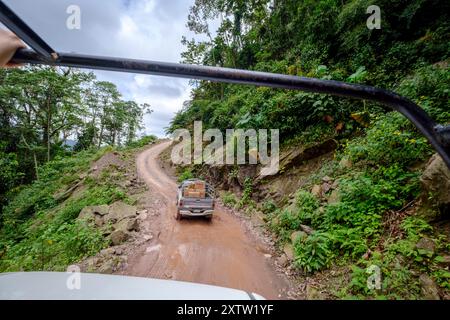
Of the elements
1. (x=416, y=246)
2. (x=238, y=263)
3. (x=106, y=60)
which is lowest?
(x=238, y=263)

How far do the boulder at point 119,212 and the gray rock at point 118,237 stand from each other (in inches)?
62.9

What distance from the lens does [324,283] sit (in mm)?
5020

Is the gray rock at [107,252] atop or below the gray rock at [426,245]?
below

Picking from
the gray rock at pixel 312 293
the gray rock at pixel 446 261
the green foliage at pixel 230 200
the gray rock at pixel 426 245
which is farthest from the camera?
the green foliage at pixel 230 200

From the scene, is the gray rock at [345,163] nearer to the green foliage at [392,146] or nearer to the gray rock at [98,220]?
the green foliage at [392,146]

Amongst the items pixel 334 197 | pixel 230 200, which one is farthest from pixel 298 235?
pixel 230 200

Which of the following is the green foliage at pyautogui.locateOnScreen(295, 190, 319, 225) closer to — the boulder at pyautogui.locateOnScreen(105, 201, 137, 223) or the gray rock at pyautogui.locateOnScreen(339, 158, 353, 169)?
the gray rock at pyautogui.locateOnScreen(339, 158, 353, 169)

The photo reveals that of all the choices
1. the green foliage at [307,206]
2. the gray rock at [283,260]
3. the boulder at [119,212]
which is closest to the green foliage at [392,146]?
the green foliage at [307,206]

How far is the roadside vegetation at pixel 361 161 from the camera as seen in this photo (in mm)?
4512

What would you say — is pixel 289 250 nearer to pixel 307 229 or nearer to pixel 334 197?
pixel 307 229

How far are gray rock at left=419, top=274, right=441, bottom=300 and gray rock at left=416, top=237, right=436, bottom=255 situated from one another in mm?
553
